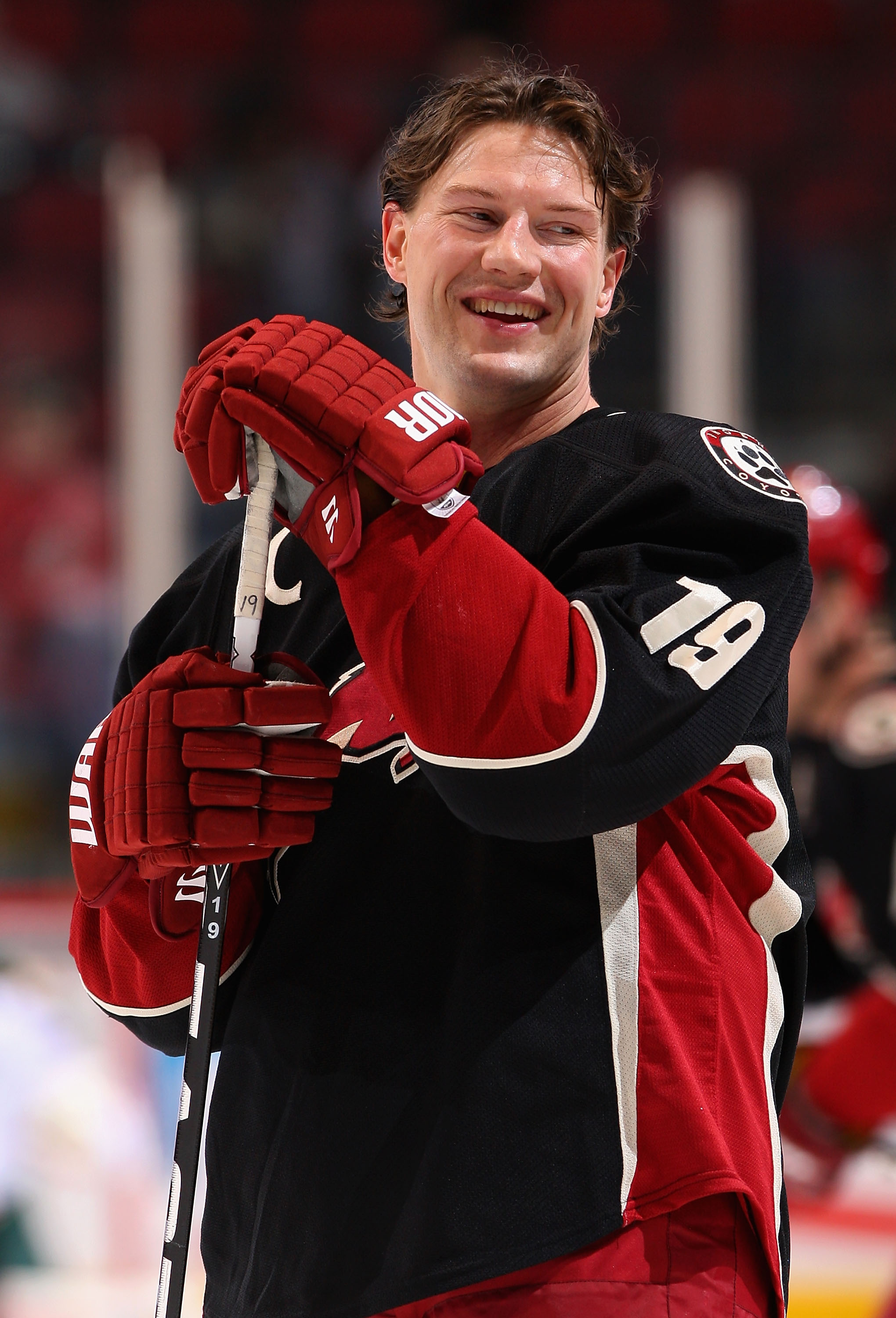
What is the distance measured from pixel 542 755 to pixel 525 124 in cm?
62

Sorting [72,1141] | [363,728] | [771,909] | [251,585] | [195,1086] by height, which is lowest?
[72,1141]

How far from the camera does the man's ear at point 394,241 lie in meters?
1.51

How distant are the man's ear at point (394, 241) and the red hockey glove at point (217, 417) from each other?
0.37 meters

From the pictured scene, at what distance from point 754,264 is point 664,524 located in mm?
3314

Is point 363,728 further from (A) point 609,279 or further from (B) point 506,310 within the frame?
(A) point 609,279

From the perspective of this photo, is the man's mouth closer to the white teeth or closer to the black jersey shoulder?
the white teeth

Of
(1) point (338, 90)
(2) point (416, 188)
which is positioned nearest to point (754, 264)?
(1) point (338, 90)

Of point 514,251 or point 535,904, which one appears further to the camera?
point 514,251

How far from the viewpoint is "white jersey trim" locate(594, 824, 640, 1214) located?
1125 millimetres

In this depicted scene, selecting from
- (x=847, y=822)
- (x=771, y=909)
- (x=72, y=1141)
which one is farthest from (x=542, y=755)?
(x=72, y=1141)

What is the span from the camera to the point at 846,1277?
309 cm

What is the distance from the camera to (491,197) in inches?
53.1

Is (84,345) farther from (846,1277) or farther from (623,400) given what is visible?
(846,1277)

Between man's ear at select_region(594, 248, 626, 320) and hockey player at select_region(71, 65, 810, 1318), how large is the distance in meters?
0.11
